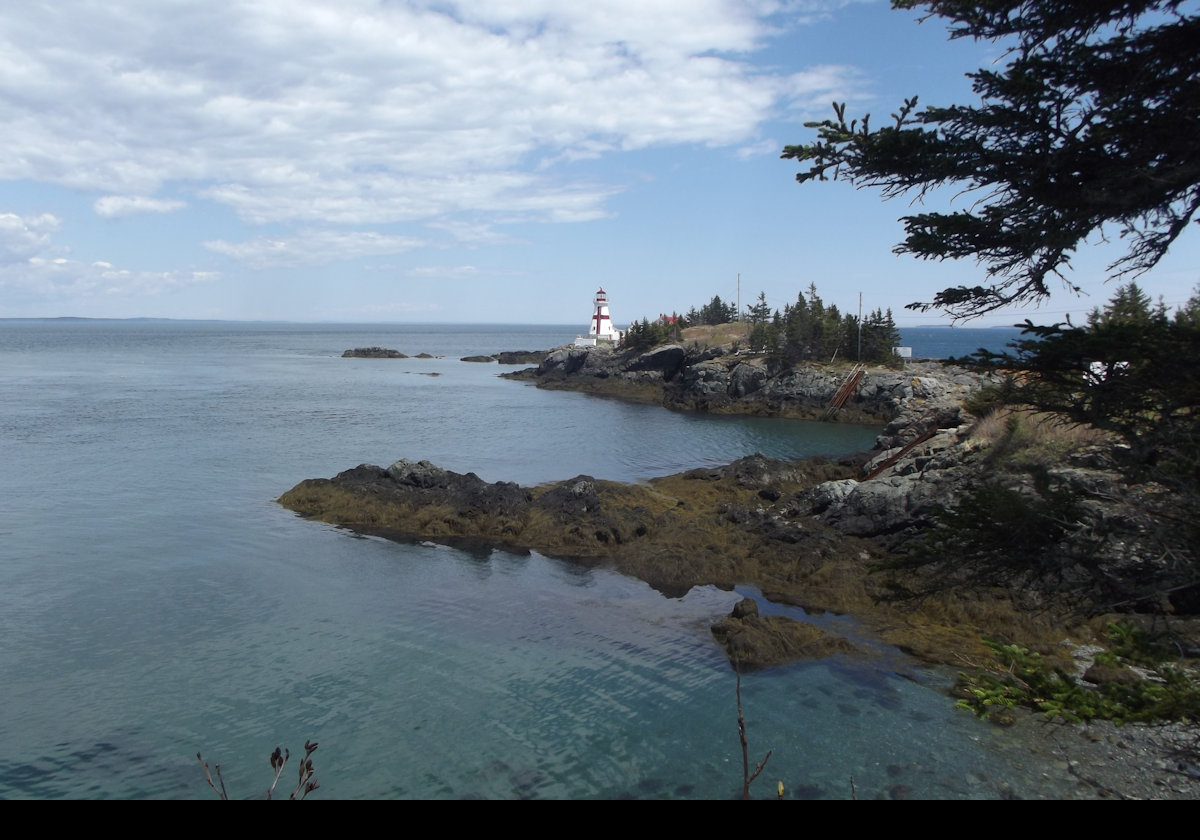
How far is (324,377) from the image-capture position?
85625mm

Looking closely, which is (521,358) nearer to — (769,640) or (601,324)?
(601,324)

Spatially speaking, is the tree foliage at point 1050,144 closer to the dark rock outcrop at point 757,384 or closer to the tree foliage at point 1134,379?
the tree foliage at point 1134,379

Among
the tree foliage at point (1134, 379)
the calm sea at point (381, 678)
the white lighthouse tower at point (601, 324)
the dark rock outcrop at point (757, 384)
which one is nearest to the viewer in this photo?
the tree foliage at point (1134, 379)

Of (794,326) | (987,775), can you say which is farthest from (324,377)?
(987,775)

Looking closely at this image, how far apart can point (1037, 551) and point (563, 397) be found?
6274 centimetres

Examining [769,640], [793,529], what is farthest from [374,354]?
[769,640]

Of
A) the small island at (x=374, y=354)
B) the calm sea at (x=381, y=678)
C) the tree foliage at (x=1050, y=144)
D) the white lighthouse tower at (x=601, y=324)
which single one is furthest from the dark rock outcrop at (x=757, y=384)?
the small island at (x=374, y=354)

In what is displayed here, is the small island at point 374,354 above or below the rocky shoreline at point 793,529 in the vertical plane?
above

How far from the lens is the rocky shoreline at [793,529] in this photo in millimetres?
14012

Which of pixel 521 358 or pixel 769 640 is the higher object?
pixel 521 358

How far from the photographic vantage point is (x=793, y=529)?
22.7 metres

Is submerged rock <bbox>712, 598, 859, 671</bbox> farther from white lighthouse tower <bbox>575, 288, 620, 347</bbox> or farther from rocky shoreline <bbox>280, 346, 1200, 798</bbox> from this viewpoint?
white lighthouse tower <bbox>575, 288, 620, 347</bbox>

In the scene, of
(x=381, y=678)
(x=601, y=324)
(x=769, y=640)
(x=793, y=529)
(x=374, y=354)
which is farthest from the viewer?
(x=374, y=354)
